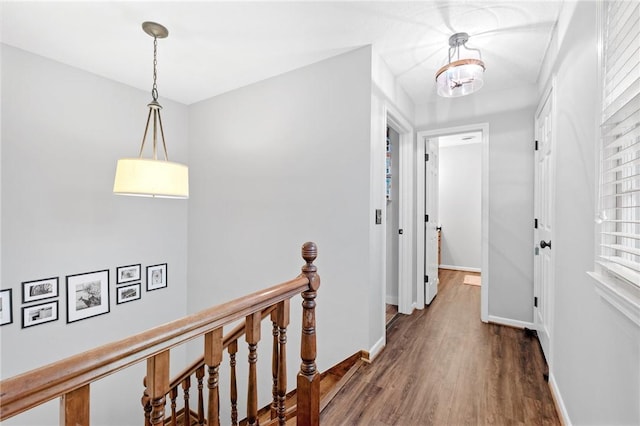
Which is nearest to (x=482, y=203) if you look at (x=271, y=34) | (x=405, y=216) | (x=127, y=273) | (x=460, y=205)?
(x=405, y=216)

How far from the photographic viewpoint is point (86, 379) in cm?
67

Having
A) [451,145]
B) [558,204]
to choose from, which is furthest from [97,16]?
[451,145]

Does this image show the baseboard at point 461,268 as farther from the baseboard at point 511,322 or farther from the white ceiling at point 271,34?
the white ceiling at point 271,34

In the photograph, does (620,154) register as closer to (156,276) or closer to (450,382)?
(450,382)

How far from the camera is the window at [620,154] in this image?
94 cm

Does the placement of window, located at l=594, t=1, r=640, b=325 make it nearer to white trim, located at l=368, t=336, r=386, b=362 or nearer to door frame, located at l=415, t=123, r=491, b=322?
white trim, located at l=368, t=336, r=386, b=362

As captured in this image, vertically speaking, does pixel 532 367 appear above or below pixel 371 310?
below

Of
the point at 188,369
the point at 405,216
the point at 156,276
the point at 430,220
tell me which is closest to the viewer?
the point at 188,369

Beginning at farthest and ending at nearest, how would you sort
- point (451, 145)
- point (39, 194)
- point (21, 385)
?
point (451, 145) < point (39, 194) < point (21, 385)

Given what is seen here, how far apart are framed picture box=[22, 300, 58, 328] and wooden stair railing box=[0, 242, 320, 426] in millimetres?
1731

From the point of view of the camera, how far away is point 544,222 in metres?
2.45

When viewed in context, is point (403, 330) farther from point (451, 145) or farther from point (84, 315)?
point (451, 145)

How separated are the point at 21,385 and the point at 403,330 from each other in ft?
9.15

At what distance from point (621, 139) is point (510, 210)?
209 centimetres
